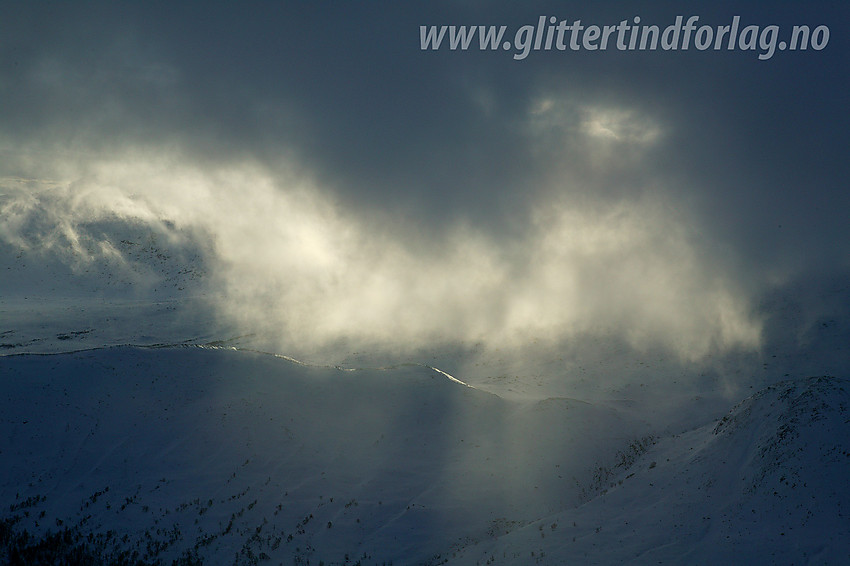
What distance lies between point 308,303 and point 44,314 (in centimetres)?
3571

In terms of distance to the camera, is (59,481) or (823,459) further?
(59,481)

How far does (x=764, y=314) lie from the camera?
5384cm

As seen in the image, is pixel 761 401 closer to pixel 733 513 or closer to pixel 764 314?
pixel 733 513

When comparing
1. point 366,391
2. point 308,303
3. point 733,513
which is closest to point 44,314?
point 308,303

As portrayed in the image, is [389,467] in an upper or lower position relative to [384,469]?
upper

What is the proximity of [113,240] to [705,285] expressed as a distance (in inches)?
4730

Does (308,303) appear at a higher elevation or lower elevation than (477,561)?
higher

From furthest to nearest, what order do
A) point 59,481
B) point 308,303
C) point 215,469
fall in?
point 308,303 → point 215,469 → point 59,481

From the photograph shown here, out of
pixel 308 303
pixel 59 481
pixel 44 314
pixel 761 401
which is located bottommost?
pixel 59 481

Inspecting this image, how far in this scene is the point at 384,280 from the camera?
87.8 meters

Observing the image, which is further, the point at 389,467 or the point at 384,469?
the point at 389,467

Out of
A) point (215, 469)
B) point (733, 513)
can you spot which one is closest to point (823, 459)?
point (733, 513)

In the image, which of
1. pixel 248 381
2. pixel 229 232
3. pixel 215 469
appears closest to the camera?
pixel 215 469

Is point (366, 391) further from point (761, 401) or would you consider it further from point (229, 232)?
point (229, 232)
